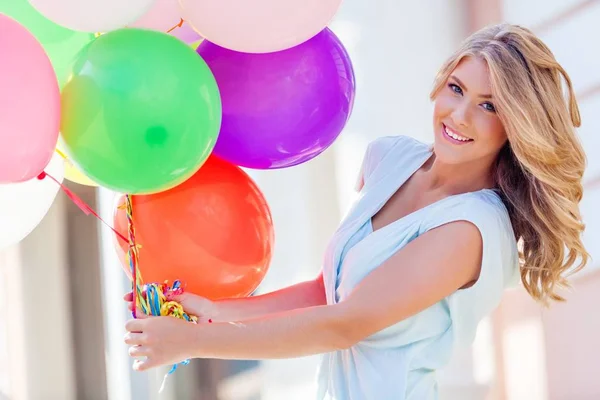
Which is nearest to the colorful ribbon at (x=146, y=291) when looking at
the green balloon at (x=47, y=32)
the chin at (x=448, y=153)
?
the green balloon at (x=47, y=32)

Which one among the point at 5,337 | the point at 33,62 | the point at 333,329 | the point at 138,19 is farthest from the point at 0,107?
the point at 5,337

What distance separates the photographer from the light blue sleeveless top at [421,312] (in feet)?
5.34

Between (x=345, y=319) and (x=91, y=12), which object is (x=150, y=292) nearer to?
(x=345, y=319)

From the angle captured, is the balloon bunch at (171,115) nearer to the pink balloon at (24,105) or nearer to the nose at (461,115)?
the pink balloon at (24,105)

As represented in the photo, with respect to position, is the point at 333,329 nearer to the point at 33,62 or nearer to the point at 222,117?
the point at 222,117

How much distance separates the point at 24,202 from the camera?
1.59 meters

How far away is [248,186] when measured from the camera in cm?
163

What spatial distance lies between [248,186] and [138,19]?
0.35 meters

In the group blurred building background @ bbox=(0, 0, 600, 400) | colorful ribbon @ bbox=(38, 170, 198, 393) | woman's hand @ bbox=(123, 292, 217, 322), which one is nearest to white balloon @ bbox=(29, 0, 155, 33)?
colorful ribbon @ bbox=(38, 170, 198, 393)

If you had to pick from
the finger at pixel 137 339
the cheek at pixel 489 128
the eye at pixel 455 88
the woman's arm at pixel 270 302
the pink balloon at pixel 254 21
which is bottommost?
the finger at pixel 137 339

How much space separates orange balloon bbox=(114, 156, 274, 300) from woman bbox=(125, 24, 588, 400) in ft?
0.19

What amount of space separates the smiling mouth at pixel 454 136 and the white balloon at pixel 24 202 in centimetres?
72

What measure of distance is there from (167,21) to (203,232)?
395mm

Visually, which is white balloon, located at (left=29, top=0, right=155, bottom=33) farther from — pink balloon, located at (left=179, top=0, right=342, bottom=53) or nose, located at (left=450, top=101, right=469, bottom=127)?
nose, located at (left=450, top=101, right=469, bottom=127)
